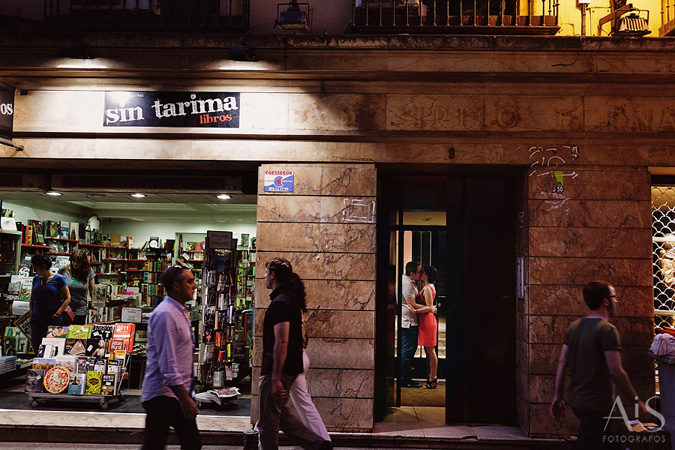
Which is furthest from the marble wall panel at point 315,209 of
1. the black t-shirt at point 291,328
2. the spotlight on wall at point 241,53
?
the black t-shirt at point 291,328

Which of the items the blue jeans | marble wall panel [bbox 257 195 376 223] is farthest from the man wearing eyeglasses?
the blue jeans

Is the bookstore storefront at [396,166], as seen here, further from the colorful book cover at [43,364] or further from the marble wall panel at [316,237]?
the colorful book cover at [43,364]

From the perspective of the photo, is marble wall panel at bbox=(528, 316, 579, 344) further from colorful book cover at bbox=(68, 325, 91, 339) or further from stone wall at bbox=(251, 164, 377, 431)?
colorful book cover at bbox=(68, 325, 91, 339)

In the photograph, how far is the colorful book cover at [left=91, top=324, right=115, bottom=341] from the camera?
704cm

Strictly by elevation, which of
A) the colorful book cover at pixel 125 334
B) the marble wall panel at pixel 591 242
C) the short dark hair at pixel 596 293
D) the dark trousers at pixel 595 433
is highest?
the marble wall panel at pixel 591 242

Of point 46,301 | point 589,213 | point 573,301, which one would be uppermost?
point 589,213

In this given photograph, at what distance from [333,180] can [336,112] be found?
33.7 inches

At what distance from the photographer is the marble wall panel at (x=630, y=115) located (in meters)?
6.30

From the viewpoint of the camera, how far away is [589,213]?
20.6 ft

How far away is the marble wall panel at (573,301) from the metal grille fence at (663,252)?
81cm

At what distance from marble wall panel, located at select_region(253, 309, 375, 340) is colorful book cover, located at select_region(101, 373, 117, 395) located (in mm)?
2145

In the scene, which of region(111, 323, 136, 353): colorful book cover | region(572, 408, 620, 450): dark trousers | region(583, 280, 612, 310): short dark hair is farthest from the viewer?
region(111, 323, 136, 353): colorful book cover

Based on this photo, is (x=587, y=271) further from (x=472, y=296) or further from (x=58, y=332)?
(x=58, y=332)

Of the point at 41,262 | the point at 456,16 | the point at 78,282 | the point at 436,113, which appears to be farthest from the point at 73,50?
the point at 456,16
